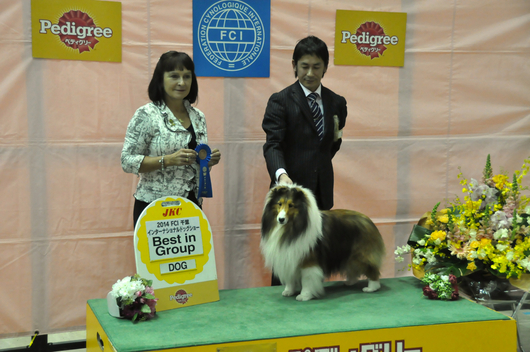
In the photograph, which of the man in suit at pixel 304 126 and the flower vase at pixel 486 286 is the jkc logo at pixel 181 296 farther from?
the flower vase at pixel 486 286

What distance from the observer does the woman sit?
2.48 metres

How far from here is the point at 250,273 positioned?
3.81m

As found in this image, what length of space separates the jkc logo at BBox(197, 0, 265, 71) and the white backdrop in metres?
0.11

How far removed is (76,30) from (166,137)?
1.29m

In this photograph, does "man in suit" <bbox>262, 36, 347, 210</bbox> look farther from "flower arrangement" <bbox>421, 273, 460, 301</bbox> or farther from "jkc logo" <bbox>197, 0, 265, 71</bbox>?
"jkc logo" <bbox>197, 0, 265, 71</bbox>

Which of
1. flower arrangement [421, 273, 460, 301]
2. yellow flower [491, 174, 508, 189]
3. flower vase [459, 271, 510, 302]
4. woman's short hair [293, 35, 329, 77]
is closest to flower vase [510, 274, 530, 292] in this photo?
flower vase [459, 271, 510, 302]

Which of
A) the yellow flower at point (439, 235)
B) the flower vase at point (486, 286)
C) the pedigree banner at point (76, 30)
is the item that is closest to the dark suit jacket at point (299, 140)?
the yellow flower at point (439, 235)

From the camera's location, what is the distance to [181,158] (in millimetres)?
2434

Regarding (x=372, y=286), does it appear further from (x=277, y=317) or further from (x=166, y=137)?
(x=166, y=137)

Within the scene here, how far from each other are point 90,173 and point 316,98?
5.49 ft

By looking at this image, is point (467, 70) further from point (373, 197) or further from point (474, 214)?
point (474, 214)

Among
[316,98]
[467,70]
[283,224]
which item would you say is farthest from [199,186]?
[467,70]

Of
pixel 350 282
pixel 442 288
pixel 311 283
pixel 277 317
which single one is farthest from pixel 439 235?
pixel 277 317

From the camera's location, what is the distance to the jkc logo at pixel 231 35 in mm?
3518
